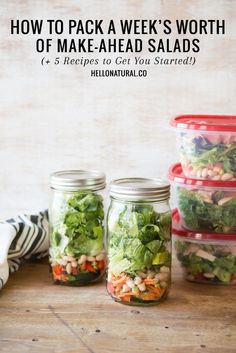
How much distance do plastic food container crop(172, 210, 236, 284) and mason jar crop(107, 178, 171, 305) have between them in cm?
11

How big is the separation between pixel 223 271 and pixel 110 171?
40cm

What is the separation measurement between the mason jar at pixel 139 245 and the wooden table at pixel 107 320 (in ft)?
0.10

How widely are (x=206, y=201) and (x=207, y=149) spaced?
4.1 inches

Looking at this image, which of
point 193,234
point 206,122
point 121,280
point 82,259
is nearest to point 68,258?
point 82,259

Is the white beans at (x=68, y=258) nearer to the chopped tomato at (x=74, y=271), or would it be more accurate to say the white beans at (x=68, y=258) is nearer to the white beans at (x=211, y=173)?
the chopped tomato at (x=74, y=271)

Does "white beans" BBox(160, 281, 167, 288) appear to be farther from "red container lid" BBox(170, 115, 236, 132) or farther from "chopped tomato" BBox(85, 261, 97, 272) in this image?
"red container lid" BBox(170, 115, 236, 132)

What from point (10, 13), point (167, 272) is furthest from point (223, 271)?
point (10, 13)

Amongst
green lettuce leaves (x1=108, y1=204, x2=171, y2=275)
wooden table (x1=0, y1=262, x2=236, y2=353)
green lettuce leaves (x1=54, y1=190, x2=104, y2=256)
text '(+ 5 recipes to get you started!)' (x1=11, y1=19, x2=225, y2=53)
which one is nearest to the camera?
wooden table (x1=0, y1=262, x2=236, y2=353)

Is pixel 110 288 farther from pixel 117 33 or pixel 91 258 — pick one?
pixel 117 33

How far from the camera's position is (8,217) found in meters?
1.60

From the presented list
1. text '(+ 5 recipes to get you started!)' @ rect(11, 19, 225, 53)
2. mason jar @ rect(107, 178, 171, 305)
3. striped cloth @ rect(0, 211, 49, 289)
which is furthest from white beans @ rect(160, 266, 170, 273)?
text '(+ 5 recipes to get you started!)' @ rect(11, 19, 225, 53)

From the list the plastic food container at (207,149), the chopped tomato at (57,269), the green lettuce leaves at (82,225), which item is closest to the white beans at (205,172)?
the plastic food container at (207,149)

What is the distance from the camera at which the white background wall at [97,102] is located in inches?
58.6

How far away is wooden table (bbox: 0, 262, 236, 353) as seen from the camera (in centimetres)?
101
